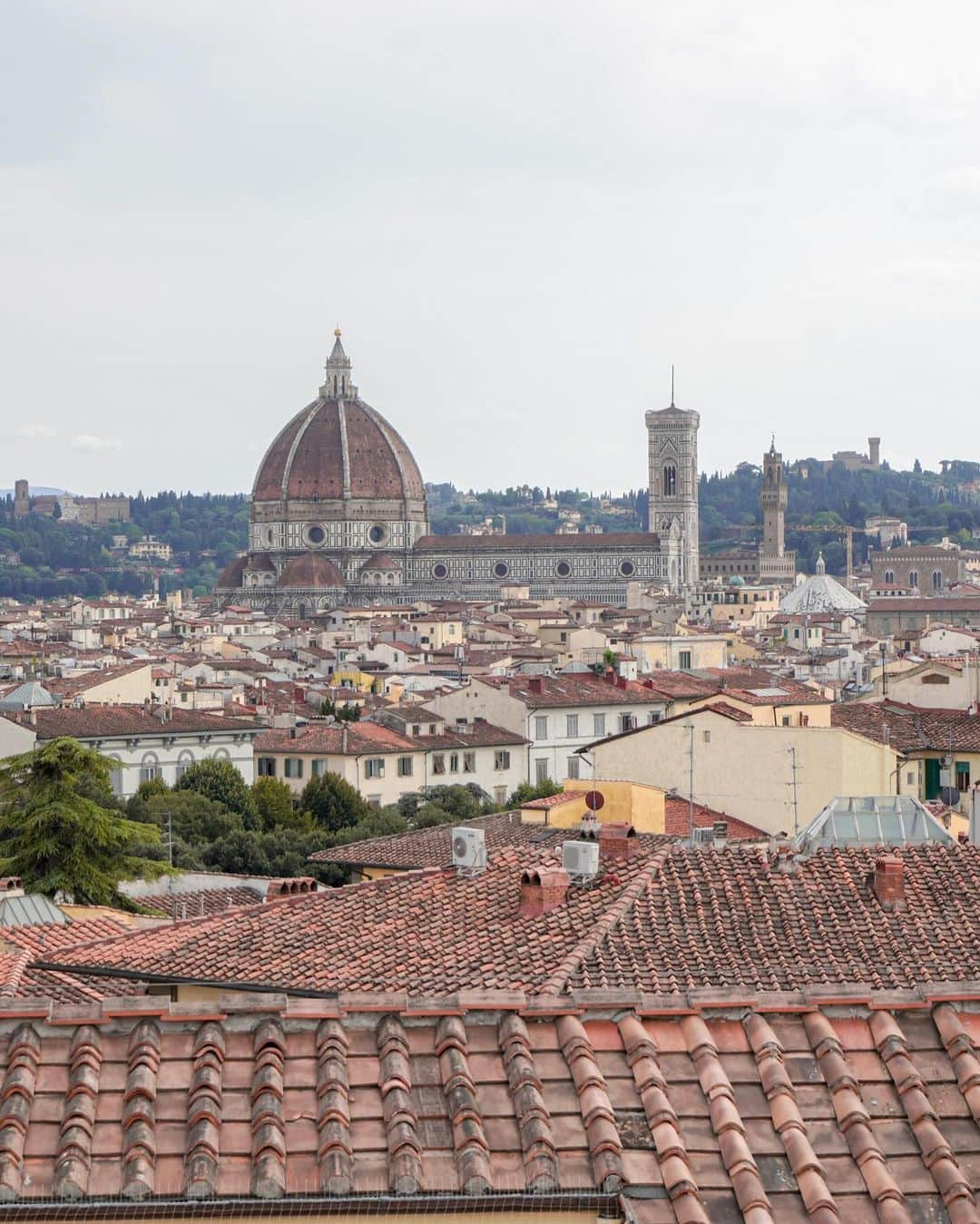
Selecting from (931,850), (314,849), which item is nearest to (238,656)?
(314,849)

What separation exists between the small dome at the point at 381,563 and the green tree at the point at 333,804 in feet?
408

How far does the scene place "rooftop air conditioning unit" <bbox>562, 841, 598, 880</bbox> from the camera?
11977mm

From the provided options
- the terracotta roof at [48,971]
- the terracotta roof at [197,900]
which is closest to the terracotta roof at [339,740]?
the terracotta roof at [197,900]

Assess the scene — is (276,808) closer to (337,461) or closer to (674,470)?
(337,461)

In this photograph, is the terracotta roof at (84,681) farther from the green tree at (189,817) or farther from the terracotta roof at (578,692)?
the green tree at (189,817)

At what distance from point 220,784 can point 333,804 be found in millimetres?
1897

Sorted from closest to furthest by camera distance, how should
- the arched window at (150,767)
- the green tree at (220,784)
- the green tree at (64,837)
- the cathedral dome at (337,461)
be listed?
the green tree at (64,837), the green tree at (220,784), the arched window at (150,767), the cathedral dome at (337,461)

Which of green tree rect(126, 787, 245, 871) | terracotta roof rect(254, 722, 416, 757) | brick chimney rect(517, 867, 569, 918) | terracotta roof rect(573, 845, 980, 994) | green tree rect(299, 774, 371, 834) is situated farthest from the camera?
terracotta roof rect(254, 722, 416, 757)

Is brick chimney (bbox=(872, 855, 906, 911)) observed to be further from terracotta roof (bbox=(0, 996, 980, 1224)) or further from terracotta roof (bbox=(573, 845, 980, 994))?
terracotta roof (bbox=(0, 996, 980, 1224))

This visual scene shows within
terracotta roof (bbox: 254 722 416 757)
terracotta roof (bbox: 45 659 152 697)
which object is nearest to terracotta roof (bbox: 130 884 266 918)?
terracotta roof (bbox: 254 722 416 757)

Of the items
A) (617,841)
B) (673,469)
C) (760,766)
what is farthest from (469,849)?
(673,469)

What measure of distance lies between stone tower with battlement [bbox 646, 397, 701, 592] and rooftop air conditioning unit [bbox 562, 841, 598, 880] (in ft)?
541

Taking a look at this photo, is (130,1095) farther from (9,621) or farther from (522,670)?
(9,621)

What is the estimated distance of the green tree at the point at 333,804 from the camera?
3972 cm
